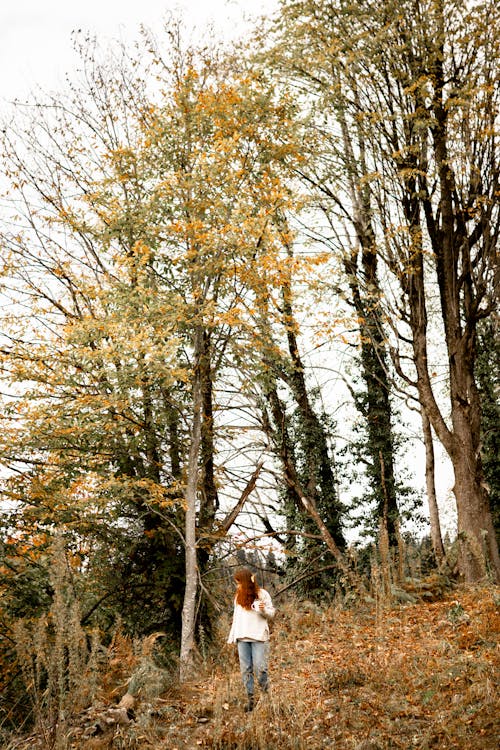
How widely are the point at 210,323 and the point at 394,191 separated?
193 inches

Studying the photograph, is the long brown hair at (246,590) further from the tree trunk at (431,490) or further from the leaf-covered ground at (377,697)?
the tree trunk at (431,490)

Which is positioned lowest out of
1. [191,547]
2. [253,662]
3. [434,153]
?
[253,662]

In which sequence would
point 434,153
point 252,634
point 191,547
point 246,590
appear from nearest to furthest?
point 252,634, point 246,590, point 191,547, point 434,153

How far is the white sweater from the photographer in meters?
6.46

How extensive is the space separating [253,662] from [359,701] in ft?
3.77

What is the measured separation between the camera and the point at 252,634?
6.46 m

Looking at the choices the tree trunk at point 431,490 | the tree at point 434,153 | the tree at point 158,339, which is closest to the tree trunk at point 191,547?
the tree at point 158,339

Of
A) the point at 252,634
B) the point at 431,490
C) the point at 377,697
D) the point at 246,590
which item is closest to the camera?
the point at 377,697

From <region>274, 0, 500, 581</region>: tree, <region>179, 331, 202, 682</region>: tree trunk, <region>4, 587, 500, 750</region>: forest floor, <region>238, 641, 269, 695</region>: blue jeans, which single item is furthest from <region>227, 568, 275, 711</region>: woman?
<region>274, 0, 500, 581</region>: tree

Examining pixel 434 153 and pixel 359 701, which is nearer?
pixel 359 701

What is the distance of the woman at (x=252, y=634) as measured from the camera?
21.0ft

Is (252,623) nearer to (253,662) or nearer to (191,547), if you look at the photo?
(253,662)

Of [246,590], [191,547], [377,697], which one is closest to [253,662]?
[246,590]

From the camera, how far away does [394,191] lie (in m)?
12.6
